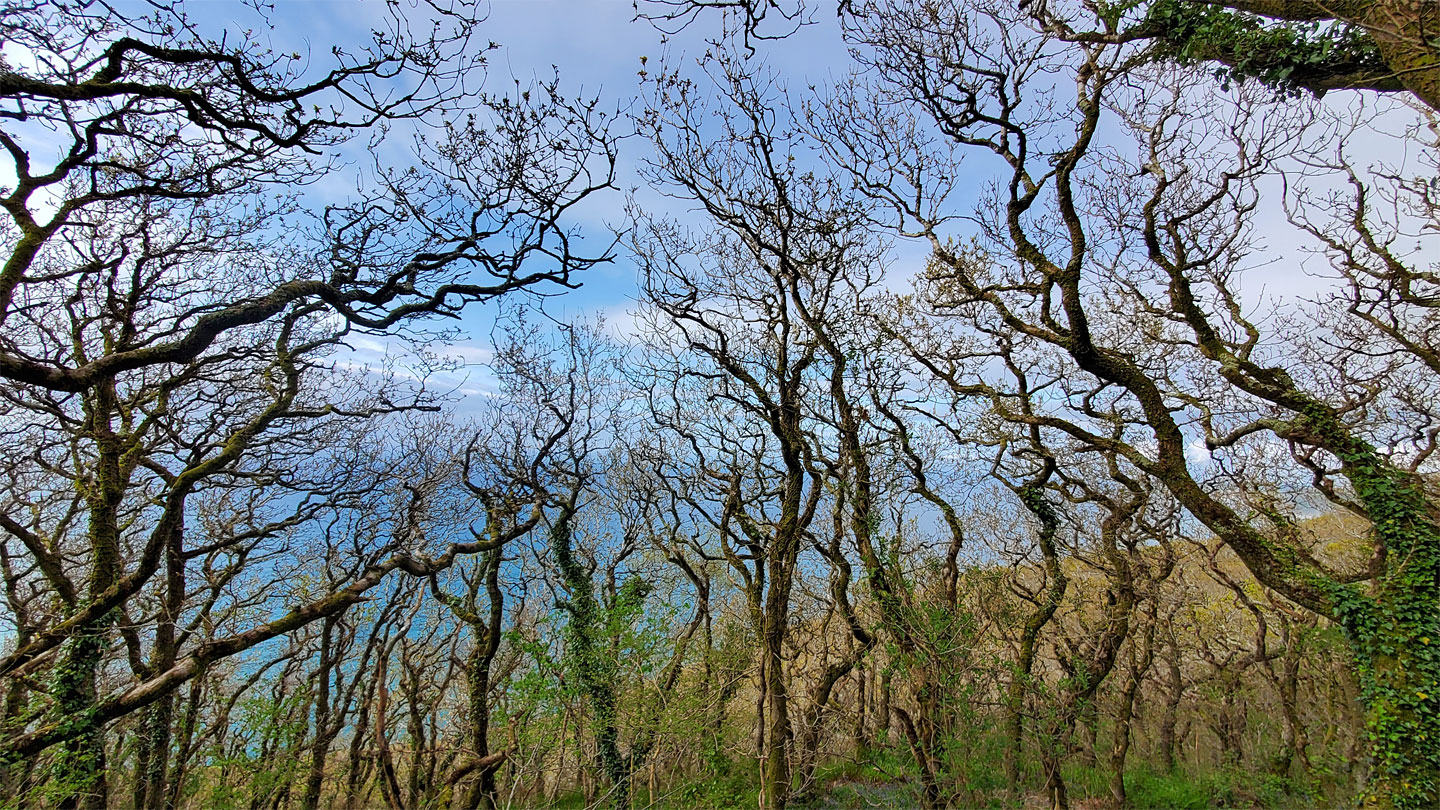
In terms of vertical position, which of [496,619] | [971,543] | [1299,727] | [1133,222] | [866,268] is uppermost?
[1133,222]

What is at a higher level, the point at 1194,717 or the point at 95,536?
the point at 95,536

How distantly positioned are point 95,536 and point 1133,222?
14.1 m

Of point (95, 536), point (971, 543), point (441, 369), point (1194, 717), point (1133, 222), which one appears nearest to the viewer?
point (95, 536)

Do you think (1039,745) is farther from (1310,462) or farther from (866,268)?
(866,268)

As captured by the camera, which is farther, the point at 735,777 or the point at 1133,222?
the point at 735,777

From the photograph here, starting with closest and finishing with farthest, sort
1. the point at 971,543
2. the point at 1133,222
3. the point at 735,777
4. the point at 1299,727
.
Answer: the point at 1133,222
the point at 1299,727
the point at 735,777
the point at 971,543

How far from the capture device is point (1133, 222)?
8648 mm

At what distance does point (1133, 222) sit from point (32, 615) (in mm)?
17392

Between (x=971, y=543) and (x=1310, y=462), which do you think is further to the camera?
(x=971, y=543)

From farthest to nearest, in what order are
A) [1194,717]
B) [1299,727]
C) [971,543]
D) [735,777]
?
[1194,717] → [971,543] → [735,777] → [1299,727]

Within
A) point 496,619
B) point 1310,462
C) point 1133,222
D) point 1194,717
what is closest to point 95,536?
point 496,619

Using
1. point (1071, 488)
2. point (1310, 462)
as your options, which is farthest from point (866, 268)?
point (1310, 462)

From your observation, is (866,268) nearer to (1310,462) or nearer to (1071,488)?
(1071,488)

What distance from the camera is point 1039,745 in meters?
8.15
